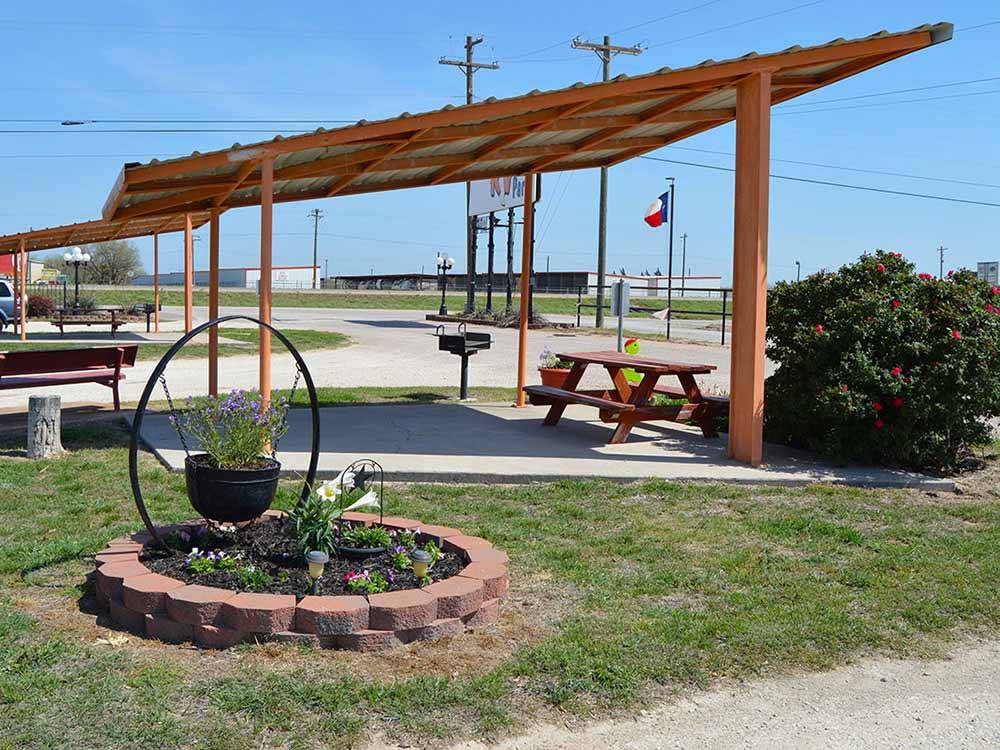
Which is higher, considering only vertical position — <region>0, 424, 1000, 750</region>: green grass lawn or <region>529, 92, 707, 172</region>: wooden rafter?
<region>529, 92, 707, 172</region>: wooden rafter

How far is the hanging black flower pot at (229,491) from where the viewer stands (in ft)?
16.0

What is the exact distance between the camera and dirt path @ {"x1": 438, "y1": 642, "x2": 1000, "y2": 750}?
3508 mm

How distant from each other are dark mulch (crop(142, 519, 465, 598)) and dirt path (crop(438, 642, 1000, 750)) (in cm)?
136

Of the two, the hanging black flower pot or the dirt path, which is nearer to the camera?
the dirt path

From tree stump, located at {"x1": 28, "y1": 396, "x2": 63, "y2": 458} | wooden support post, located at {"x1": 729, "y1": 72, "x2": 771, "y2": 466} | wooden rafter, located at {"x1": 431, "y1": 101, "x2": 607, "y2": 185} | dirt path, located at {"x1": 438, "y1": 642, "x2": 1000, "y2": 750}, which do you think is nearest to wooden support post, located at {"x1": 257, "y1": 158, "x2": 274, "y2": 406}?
tree stump, located at {"x1": 28, "y1": 396, "x2": 63, "y2": 458}

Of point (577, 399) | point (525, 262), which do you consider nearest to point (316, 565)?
point (577, 399)

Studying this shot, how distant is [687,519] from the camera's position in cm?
657

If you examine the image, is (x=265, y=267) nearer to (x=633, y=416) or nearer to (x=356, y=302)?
(x=633, y=416)

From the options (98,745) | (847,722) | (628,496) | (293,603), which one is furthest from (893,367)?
(98,745)

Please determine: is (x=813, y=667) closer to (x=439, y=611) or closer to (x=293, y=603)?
(x=439, y=611)

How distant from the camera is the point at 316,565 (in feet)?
14.6

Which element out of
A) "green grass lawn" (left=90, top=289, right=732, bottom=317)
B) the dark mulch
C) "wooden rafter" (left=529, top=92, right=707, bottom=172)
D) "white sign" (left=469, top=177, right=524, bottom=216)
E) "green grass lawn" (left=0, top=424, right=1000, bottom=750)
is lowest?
"green grass lawn" (left=0, top=424, right=1000, bottom=750)

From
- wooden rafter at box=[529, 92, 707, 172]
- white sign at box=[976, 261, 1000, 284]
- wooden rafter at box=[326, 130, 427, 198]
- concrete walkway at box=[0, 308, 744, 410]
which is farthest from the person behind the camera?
white sign at box=[976, 261, 1000, 284]

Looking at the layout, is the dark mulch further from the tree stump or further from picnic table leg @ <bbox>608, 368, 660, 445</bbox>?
picnic table leg @ <bbox>608, 368, 660, 445</bbox>
